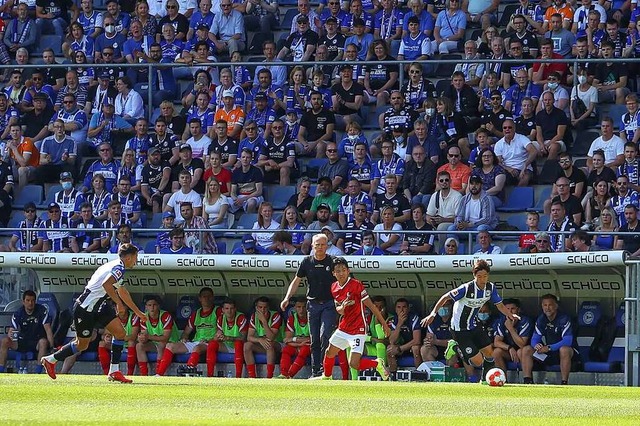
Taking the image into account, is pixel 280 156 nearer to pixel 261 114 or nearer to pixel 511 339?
pixel 261 114

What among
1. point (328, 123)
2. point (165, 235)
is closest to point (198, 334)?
point (165, 235)

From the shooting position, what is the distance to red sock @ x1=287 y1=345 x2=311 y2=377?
20141 mm

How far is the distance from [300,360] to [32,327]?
14.2 ft

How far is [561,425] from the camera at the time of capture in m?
10.5

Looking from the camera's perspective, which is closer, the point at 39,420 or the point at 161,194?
the point at 39,420

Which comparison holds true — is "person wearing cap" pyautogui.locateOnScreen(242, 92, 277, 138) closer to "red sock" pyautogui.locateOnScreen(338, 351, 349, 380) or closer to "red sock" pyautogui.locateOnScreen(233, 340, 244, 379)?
"red sock" pyautogui.locateOnScreen(233, 340, 244, 379)

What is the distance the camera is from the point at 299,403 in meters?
12.6

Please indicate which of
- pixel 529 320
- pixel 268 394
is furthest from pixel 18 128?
pixel 268 394

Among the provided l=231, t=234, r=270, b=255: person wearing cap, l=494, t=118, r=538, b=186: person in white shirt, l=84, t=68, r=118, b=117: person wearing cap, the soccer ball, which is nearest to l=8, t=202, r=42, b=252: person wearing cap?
l=84, t=68, r=118, b=117: person wearing cap

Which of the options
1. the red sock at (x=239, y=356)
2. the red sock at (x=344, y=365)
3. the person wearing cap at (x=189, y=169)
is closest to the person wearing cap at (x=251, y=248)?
the red sock at (x=239, y=356)

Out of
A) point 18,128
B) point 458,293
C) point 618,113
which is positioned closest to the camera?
point 458,293

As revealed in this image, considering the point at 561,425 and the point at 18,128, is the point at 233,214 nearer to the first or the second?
the point at 18,128

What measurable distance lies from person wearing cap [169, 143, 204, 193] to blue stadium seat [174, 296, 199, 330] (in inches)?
72.1

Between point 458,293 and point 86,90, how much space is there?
34.3ft
